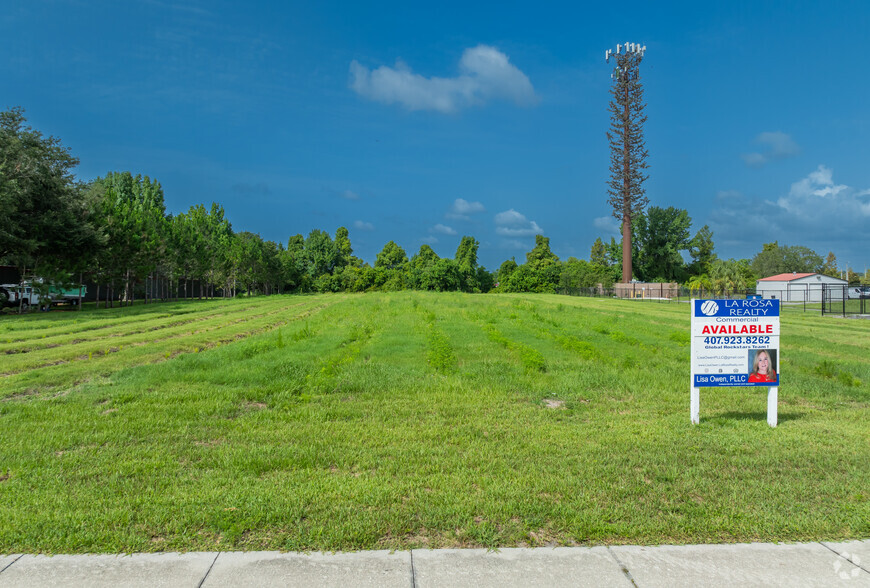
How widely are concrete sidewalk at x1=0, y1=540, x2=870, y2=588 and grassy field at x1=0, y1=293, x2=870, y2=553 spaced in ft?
0.49

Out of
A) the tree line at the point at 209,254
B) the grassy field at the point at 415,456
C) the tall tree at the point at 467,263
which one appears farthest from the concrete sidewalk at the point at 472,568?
the tall tree at the point at 467,263

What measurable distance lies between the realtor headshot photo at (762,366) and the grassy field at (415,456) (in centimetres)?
64

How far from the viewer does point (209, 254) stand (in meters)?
59.0

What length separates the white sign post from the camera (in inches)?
249

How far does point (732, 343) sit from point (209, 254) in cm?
6115

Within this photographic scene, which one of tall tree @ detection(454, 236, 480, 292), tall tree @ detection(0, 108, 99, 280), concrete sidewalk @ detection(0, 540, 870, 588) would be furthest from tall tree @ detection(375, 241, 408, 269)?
concrete sidewalk @ detection(0, 540, 870, 588)

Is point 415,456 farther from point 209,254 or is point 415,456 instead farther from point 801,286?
point 801,286

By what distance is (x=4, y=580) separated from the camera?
3.03 meters

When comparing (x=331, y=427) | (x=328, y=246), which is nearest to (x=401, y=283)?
(x=328, y=246)

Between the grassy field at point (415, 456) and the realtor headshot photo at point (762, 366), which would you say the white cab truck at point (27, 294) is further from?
the realtor headshot photo at point (762, 366)

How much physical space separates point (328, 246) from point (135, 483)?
97.2 meters

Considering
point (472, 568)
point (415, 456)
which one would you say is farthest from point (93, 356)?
point (472, 568)

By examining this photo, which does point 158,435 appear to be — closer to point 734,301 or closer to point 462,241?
point 734,301

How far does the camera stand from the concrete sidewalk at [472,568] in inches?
120
